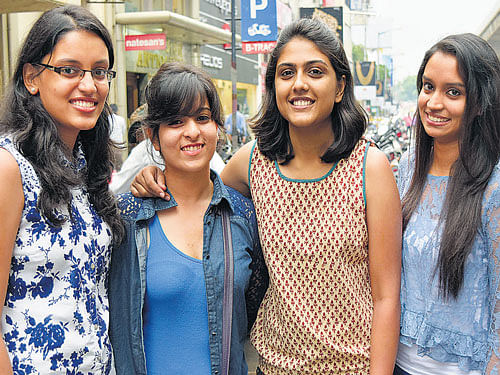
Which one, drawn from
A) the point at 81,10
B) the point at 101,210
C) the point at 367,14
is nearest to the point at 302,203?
the point at 101,210

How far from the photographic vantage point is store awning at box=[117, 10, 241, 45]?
13852mm

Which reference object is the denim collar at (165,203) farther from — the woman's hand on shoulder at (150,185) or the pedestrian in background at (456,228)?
the pedestrian in background at (456,228)

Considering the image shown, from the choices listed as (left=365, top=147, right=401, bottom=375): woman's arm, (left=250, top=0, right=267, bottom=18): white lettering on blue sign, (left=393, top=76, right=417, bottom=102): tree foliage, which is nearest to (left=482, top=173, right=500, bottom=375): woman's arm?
(left=365, top=147, right=401, bottom=375): woman's arm

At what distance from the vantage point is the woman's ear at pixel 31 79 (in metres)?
2.09

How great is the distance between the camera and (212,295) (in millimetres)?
2279

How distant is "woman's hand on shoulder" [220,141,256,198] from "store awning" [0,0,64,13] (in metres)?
6.78

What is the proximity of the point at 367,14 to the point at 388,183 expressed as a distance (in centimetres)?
7929

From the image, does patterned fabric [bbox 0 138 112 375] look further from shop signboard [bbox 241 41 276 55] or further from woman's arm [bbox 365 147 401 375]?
shop signboard [bbox 241 41 276 55]

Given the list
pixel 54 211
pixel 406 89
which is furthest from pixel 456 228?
pixel 406 89

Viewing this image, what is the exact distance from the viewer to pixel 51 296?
1935 millimetres

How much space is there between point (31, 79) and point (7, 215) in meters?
0.59

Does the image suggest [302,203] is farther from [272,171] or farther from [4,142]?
[4,142]

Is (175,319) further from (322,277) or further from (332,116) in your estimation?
(332,116)

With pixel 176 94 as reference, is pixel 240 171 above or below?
below
